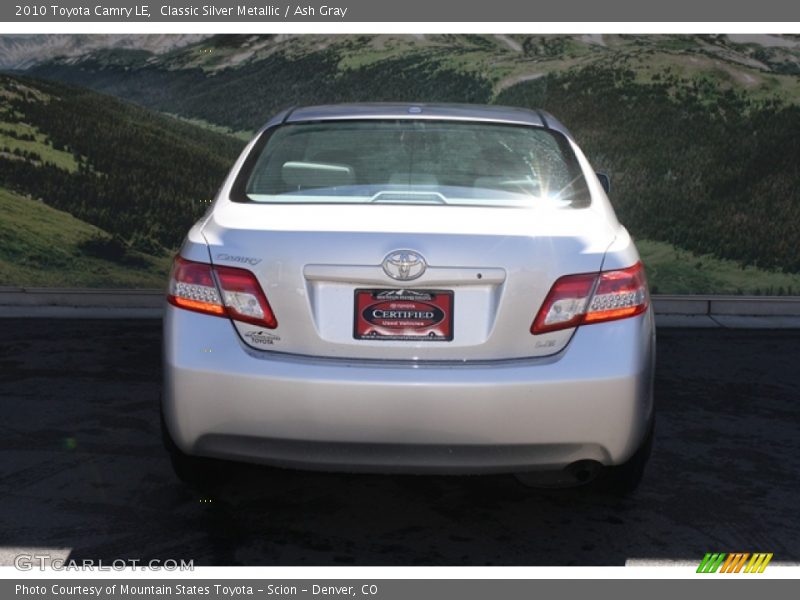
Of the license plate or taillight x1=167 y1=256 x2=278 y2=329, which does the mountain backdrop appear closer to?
taillight x1=167 y1=256 x2=278 y2=329

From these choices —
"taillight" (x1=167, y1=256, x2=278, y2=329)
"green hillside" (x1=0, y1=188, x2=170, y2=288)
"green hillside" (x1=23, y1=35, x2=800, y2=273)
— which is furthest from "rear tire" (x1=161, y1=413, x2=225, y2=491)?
"green hillside" (x1=23, y1=35, x2=800, y2=273)

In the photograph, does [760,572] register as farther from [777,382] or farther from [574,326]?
[777,382]

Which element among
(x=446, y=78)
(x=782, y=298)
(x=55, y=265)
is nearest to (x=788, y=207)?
(x=782, y=298)

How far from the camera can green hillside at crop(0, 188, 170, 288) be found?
10.8 m

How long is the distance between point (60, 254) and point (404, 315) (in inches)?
288

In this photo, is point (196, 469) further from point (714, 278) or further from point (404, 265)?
point (714, 278)

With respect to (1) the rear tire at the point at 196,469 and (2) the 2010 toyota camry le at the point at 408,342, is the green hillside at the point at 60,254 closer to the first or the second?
(1) the rear tire at the point at 196,469

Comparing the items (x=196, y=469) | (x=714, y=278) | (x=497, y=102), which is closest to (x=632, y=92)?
(x=497, y=102)

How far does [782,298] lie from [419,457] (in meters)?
7.50

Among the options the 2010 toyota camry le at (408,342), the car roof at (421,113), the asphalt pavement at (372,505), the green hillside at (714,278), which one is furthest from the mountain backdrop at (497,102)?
the 2010 toyota camry le at (408,342)

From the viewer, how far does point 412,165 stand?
5.09 m

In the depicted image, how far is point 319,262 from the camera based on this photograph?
4125 mm

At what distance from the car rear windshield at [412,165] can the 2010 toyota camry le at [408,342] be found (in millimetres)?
310

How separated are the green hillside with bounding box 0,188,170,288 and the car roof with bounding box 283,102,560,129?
18.4 ft
